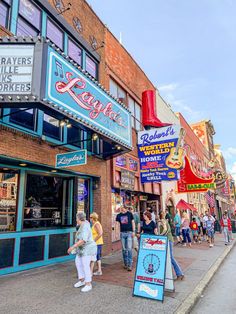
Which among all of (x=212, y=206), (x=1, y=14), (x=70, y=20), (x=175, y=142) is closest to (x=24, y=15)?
(x=1, y=14)

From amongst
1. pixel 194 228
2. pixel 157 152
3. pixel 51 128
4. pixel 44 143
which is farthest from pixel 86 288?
pixel 194 228

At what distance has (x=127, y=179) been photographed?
12.0m

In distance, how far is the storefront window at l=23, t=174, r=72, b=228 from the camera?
7.57 metres

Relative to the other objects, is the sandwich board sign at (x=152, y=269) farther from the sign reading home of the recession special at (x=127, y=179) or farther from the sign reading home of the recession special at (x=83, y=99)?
the sign reading home of the recession special at (x=127, y=179)

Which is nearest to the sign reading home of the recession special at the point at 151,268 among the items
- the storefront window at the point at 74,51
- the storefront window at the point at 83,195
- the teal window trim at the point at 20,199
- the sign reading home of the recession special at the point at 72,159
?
the sign reading home of the recession special at the point at 72,159

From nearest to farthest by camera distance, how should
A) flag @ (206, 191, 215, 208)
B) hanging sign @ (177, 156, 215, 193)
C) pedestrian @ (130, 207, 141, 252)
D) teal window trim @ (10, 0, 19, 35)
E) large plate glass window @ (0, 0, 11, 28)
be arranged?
large plate glass window @ (0, 0, 11, 28) → teal window trim @ (10, 0, 19, 35) → pedestrian @ (130, 207, 141, 252) → hanging sign @ (177, 156, 215, 193) → flag @ (206, 191, 215, 208)

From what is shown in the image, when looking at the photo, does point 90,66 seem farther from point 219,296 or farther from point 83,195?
point 219,296

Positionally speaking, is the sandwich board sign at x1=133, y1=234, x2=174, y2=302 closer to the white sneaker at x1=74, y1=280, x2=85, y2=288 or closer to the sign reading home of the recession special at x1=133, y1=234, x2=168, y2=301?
the sign reading home of the recession special at x1=133, y1=234, x2=168, y2=301

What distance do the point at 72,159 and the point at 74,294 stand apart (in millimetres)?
3557

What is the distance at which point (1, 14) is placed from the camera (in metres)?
6.90

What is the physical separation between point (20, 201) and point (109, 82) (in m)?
7.53

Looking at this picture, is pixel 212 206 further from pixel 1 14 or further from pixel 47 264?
pixel 1 14

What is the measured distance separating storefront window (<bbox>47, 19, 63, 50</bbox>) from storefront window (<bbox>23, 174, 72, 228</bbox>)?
4915 mm

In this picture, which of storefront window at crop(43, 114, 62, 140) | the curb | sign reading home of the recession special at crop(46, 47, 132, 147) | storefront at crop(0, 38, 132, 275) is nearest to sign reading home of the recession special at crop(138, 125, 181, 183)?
storefront at crop(0, 38, 132, 275)
